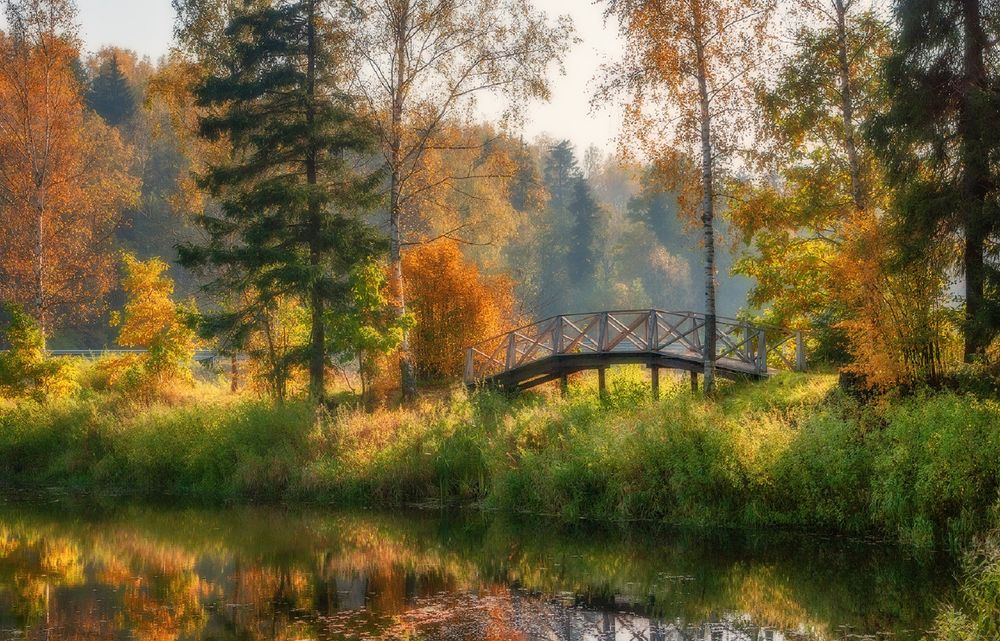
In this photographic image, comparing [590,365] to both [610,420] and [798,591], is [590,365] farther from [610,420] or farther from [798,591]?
[798,591]

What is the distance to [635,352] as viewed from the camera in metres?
24.9

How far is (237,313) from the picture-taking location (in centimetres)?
2527

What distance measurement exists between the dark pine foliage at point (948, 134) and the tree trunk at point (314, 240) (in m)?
12.1

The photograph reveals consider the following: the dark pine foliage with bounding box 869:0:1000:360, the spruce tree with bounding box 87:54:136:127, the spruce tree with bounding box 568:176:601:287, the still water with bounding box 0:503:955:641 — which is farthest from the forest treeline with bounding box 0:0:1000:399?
the spruce tree with bounding box 568:176:601:287

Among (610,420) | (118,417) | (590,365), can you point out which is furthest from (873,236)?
(118,417)

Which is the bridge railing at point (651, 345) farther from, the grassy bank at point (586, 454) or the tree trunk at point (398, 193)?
the tree trunk at point (398, 193)

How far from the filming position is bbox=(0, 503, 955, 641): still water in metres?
12.8

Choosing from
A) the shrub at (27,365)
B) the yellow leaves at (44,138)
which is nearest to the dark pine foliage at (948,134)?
the shrub at (27,365)

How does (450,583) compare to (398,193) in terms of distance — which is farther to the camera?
(398,193)

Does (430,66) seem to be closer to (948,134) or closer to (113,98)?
(948,134)

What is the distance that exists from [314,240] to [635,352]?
7663mm

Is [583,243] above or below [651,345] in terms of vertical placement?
above

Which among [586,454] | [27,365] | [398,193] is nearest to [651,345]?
[586,454]

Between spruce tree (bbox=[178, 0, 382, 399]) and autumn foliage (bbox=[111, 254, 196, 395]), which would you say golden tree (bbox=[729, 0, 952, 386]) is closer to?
spruce tree (bbox=[178, 0, 382, 399])
